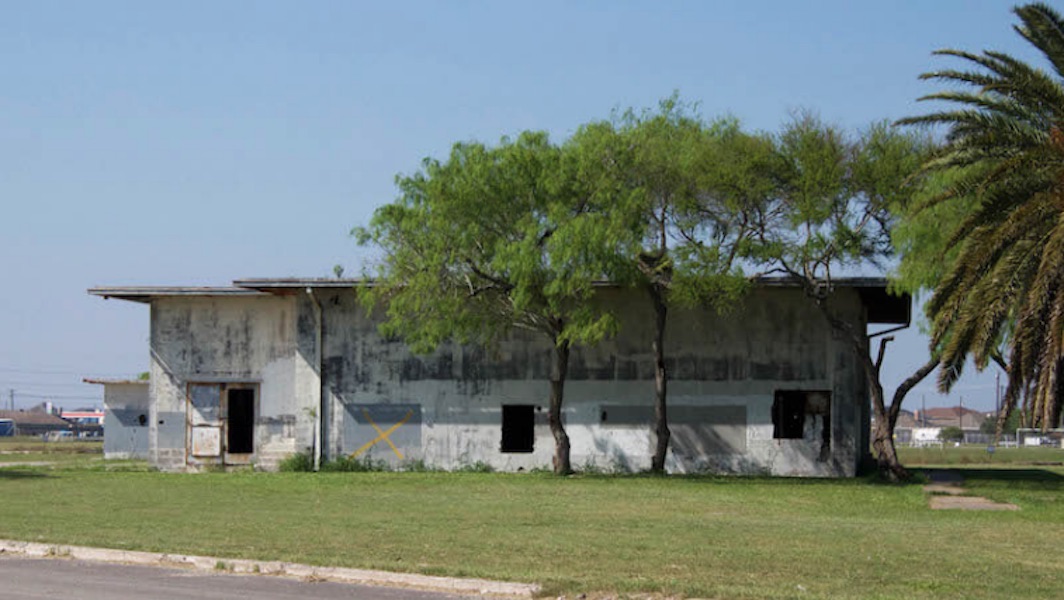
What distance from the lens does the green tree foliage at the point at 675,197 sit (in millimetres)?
33312

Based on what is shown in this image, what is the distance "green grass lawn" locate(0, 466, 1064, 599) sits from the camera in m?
14.1

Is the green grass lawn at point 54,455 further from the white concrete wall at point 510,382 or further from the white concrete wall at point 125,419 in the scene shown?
the white concrete wall at point 510,382

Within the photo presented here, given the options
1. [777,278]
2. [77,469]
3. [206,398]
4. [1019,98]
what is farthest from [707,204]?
[77,469]

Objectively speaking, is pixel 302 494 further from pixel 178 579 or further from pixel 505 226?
pixel 178 579

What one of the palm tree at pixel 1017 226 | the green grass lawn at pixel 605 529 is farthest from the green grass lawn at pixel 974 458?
the palm tree at pixel 1017 226

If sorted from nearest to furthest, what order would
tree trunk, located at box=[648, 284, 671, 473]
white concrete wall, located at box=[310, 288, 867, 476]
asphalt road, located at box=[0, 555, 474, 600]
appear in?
asphalt road, located at box=[0, 555, 474, 600] < tree trunk, located at box=[648, 284, 671, 473] < white concrete wall, located at box=[310, 288, 867, 476]

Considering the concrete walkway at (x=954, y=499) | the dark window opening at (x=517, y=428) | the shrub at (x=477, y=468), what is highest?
the dark window opening at (x=517, y=428)

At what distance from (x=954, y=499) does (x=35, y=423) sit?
573ft

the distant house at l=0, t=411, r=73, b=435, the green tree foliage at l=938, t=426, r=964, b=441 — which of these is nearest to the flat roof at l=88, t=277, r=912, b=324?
the green tree foliage at l=938, t=426, r=964, b=441

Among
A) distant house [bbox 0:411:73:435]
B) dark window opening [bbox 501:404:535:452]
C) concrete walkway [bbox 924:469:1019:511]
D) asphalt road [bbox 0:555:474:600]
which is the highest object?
dark window opening [bbox 501:404:535:452]

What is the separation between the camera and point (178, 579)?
14211 mm

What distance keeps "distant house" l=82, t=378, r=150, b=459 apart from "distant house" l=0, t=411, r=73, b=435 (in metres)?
113

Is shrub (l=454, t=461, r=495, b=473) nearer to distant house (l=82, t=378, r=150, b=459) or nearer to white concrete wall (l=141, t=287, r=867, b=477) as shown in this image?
white concrete wall (l=141, t=287, r=867, b=477)

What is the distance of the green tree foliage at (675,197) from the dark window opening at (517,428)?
554 centimetres
